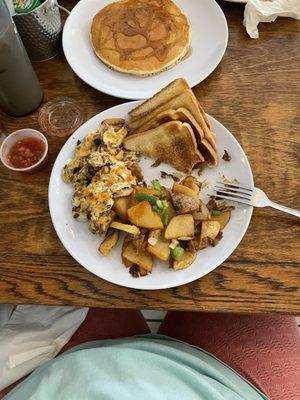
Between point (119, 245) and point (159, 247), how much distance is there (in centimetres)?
12

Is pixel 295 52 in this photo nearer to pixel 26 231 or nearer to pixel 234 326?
pixel 234 326

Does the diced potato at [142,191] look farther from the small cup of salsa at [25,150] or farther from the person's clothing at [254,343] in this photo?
the person's clothing at [254,343]

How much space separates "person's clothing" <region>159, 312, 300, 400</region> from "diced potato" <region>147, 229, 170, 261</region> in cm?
38

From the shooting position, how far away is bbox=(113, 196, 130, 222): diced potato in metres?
Answer: 1.10

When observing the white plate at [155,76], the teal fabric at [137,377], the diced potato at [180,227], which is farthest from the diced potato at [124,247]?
the white plate at [155,76]

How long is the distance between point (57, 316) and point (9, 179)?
0.47 metres

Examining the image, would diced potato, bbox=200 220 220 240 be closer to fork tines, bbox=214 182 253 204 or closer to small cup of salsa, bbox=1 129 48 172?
fork tines, bbox=214 182 253 204

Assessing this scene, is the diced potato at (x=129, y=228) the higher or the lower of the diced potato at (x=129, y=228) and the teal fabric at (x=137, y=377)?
the higher

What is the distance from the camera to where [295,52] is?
4.60 ft

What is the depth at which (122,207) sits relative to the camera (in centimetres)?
110

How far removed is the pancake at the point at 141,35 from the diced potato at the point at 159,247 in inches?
22.8

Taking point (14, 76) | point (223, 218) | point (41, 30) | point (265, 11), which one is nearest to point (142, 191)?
point (223, 218)

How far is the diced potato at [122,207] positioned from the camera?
1.10 m

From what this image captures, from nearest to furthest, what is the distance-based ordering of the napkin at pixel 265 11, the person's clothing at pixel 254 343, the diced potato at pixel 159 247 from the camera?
the diced potato at pixel 159 247 → the person's clothing at pixel 254 343 → the napkin at pixel 265 11
